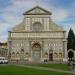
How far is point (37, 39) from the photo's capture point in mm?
77438

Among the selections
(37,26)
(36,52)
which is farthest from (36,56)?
(37,26)

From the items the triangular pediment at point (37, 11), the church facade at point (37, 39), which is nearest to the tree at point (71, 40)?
the church facade at point (37, 39)

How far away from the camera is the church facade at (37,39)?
76.5 m

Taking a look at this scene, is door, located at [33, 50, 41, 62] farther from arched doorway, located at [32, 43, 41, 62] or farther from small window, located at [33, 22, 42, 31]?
small window, located at [33, 22, 42, 31]

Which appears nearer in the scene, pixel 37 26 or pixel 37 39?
pixel 37 39

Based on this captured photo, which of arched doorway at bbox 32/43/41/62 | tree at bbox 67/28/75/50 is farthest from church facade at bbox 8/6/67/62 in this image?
tree at bbox 67/28/75/50

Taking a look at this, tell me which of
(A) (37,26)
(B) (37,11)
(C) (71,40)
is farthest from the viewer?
(C) (71,40)

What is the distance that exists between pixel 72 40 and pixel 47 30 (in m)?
27.1

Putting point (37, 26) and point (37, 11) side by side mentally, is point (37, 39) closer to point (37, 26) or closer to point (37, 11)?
point (37, 26)

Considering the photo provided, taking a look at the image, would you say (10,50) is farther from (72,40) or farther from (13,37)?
(72,40)

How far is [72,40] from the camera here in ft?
338

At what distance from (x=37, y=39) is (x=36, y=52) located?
11.1 ft

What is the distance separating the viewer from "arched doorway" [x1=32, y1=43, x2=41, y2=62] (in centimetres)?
7738

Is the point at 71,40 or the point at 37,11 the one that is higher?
the point at 37,11
